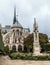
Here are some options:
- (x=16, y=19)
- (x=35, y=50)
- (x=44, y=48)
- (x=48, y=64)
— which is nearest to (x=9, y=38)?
(x=16, y=19)

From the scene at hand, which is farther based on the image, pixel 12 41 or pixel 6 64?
pixel 12 41

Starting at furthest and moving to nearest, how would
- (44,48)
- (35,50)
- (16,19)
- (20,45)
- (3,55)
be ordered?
1. (16,19)
2. (20,45)
3. (44,48)
4. (35,50)
5. (3,55)

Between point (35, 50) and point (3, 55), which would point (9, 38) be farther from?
point (3, 55)

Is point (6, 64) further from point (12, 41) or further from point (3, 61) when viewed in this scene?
point (12, 41)

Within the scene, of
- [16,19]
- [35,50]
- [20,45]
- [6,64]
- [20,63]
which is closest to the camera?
[6,64]

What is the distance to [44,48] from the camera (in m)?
69.9

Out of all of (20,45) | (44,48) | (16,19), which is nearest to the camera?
(44,48)

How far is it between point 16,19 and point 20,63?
10778cm

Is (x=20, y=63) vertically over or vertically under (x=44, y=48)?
over

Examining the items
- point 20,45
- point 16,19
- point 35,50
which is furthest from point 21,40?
point 35,50

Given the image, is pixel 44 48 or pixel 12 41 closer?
pixel 44 48

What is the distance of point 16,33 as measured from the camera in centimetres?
11512

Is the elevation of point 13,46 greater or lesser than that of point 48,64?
lesser

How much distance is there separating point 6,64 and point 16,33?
312 ft
